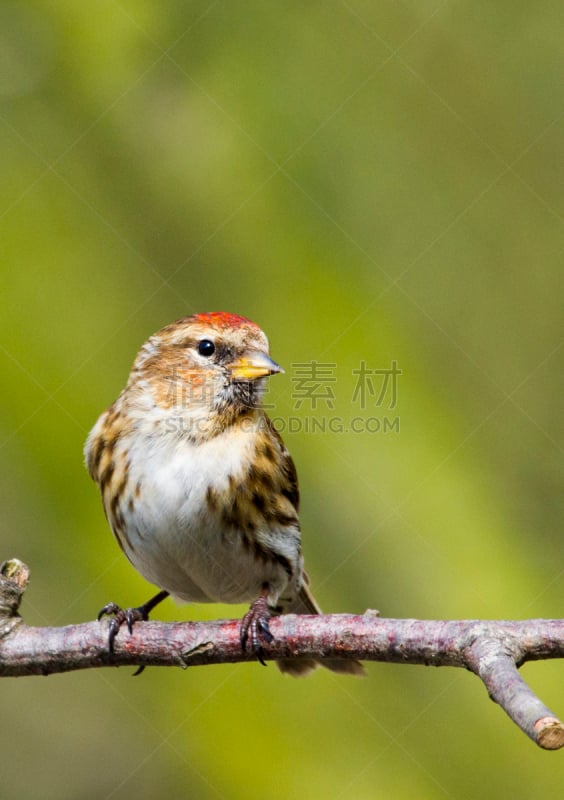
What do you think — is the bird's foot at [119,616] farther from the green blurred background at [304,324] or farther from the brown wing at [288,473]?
the brown wing at [288,473]

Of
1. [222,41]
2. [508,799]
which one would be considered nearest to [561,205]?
[222,41]

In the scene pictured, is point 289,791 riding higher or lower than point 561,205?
lower

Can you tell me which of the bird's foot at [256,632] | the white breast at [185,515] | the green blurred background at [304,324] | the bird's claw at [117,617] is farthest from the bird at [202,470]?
the bird's foot at [256,632]

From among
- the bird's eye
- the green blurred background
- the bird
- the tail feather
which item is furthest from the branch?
the bird's eye

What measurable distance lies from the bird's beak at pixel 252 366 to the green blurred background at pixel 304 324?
96mm

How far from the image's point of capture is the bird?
13.1 ft

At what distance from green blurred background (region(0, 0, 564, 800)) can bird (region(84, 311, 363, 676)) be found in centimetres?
11

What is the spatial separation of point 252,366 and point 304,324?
0.24 m

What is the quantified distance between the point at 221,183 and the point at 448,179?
48.7 inches

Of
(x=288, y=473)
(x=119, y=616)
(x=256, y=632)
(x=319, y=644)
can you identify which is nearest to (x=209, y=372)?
(x=288, y=473)

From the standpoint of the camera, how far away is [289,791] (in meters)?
3.70

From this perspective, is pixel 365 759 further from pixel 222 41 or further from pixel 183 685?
pixel 222 41

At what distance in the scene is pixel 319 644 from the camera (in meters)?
3.22

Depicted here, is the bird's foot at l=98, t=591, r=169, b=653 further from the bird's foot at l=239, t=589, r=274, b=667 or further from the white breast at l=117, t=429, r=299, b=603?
the bird's foot at l=239, t=589, r=274, b=667
